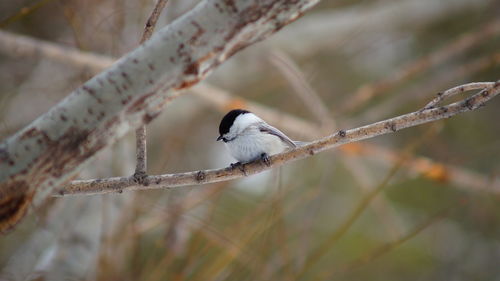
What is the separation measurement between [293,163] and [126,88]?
3.05m

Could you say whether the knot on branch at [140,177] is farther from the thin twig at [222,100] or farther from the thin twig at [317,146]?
the thin twig at [222,100]

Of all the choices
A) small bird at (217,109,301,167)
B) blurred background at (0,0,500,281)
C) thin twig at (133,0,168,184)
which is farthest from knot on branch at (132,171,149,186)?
small bird at (217,109,301,167)

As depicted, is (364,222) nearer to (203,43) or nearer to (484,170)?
(484,170)

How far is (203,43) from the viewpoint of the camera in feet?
3.29

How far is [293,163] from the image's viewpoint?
396cm

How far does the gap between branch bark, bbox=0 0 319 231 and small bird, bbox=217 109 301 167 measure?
98 centimetres

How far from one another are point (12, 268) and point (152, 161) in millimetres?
2448

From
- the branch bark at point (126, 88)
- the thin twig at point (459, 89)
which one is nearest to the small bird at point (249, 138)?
the thin twig at point (459, 89)

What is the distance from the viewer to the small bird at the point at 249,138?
2006 millimetres

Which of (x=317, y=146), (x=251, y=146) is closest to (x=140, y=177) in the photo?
(x=317, y=146)

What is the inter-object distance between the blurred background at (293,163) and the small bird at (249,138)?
0.13 m

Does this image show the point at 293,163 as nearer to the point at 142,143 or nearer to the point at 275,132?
the point at 275,132

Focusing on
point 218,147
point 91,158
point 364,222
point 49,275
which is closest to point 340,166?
point 364,222

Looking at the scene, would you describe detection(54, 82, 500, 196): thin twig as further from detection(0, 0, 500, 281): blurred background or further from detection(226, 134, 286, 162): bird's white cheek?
detection(226, 134, 286, 162): bird's white cheek
